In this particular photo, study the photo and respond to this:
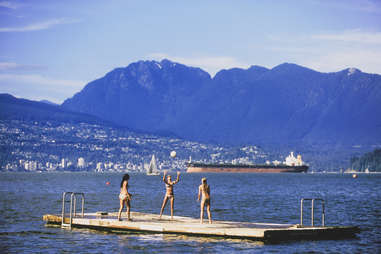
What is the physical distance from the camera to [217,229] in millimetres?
35312

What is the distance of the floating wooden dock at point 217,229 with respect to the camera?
34.7m

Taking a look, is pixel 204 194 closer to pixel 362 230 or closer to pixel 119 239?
pixel 119 239

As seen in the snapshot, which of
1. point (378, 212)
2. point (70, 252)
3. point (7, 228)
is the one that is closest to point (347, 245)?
point (70, 252)

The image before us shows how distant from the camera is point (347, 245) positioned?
34969mm

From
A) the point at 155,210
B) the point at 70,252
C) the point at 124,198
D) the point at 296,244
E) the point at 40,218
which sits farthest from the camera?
the point at 155,210

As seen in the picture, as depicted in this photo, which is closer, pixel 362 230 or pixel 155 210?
pixel 362 230

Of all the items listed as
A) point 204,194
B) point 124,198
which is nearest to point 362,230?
point 204,194

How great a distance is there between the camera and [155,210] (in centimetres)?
5919

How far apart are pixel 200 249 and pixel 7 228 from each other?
14.6m

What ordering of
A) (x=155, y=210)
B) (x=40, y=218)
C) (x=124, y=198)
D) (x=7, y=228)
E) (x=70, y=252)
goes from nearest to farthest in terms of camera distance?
(x=70, y=252) → (x=124, y=198) → (x=7, y=228) → (x=40, y=218) → (x=155, y=210)

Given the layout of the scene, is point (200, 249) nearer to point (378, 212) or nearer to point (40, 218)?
point (40, 218)

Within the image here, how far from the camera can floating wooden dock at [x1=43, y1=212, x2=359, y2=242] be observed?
3466 cm

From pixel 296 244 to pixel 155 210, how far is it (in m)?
26.3

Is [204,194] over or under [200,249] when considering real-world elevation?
over
